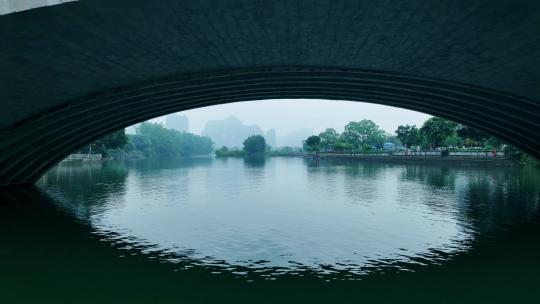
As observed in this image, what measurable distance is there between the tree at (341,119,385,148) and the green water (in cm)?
15739

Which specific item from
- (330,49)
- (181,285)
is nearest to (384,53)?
(330,49)

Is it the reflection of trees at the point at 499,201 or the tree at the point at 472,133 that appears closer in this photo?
the reflection of trees at the point at 499,201

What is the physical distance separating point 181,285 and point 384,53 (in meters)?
14.4

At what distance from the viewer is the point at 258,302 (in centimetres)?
1017

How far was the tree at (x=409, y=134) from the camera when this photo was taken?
4656 inches

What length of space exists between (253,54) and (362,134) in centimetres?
17350

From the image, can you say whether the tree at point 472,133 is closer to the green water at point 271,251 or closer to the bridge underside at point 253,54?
the bridge underside at point 253,54

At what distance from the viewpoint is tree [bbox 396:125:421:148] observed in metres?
118

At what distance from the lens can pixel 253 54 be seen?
63.3 feet

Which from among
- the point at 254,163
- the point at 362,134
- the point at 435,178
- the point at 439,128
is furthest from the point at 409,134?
the point at 435,178

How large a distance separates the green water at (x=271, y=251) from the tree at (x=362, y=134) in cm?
15739

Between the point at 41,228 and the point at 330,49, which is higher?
the point at 330,49

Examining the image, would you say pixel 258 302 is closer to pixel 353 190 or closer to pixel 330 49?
pixel 330 49

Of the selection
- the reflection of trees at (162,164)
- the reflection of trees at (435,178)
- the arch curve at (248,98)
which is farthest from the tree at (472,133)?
the reflection of trees at (162,164)
